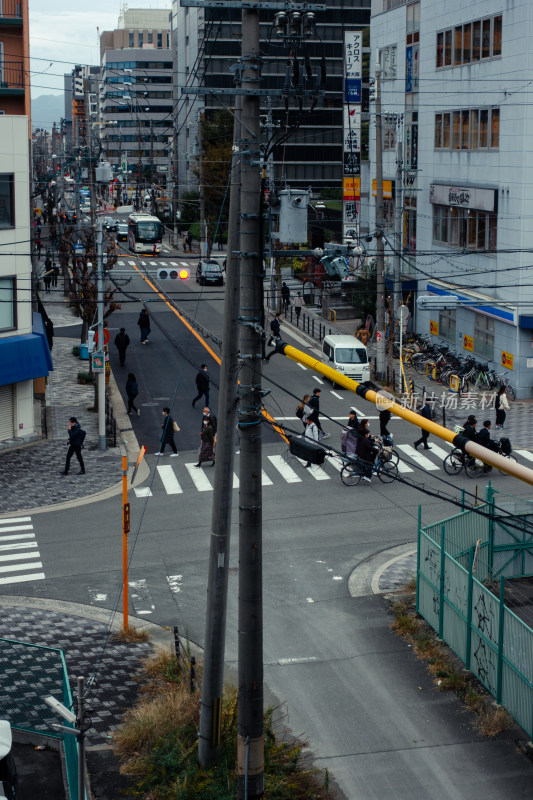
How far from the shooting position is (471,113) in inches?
1570

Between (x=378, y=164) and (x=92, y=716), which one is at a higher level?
(x=378, y=164)

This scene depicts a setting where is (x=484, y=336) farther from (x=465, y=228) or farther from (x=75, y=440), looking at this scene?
(x=75, y=440)

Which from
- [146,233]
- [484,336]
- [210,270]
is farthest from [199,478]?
[146,233]

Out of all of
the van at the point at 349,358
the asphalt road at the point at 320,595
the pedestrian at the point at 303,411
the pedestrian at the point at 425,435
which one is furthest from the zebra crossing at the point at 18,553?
the van at the point at 349,358

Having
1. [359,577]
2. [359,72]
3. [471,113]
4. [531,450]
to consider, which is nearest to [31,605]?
[359,577]

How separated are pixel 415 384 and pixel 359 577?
64.9 ft

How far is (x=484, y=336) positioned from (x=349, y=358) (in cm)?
586

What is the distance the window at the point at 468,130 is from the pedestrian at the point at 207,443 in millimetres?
17671

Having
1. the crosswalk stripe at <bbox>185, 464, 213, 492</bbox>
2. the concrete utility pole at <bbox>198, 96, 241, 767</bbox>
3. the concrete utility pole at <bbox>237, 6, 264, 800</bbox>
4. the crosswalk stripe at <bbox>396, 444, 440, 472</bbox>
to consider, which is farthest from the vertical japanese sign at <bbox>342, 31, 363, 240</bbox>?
the concrete utility pole at <bbox>237, 6, 264, 800</bbox>

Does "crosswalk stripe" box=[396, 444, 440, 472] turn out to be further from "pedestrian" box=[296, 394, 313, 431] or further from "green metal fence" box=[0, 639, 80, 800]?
"green metal fence" box=[0, 639, 80, 800]

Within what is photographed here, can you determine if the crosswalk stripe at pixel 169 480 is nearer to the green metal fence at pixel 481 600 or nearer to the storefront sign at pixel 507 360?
the green metal fence at pixel 481 600

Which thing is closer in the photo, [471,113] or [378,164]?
[378,164]

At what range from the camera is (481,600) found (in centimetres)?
1494

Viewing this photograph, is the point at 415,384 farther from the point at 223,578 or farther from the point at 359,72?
the point at 223,578
